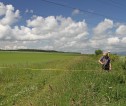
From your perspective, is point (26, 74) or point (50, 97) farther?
point (26, 74)

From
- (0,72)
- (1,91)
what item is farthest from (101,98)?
(0,72)

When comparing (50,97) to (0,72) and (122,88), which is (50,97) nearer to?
(122,88)

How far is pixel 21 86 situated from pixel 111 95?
23.5 feet

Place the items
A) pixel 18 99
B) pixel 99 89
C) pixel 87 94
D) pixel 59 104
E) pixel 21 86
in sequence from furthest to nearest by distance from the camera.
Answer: pixel 21 86, pixel 18 99, pixel 99 89, pixel 87 94, pixel 59 104

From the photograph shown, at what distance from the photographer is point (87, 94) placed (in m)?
10.4

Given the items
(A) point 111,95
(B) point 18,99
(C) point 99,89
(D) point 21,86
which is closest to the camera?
(A) point 111,95

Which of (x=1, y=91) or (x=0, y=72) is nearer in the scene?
(x=1, y=91)

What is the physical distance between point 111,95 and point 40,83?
22.2ft

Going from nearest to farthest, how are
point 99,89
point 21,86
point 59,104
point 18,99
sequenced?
1. point 59,104
2. point 99,89
3. point 18,99
4. point 21,86

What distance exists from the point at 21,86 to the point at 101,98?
7.71m

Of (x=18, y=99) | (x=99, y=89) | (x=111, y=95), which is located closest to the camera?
(x=111, y=95)

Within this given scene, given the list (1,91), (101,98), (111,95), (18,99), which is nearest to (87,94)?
(101,98)

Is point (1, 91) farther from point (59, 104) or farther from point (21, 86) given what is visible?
point (59, 104)

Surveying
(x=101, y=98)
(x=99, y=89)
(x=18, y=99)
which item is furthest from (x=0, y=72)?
(x=101, y=98)
